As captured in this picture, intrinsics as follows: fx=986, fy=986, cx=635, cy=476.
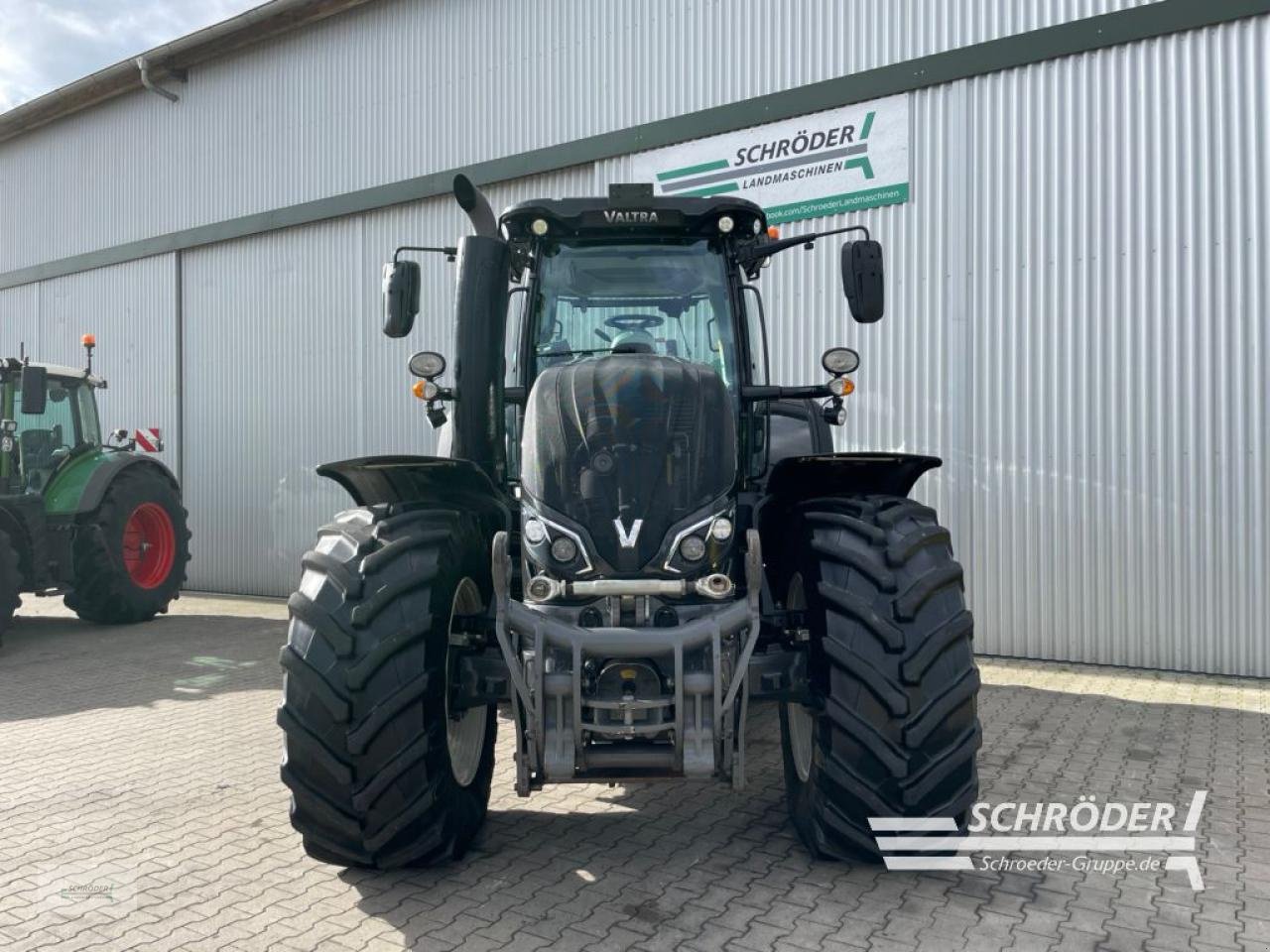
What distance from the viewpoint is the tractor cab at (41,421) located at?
933cm

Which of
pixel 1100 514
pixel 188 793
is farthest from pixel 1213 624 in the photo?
pixel 188 793

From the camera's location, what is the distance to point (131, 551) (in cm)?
1052

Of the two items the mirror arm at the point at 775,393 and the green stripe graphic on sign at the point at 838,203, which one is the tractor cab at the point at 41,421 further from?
the mirror arm at the point at 775,393

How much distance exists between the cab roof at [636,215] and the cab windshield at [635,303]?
93 mm

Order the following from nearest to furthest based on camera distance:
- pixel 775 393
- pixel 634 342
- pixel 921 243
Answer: pixel 775 393
pixel 634 342
pixel 921 243

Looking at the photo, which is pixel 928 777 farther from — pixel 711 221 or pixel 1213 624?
pixel 1213 624

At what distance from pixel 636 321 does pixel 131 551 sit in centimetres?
818

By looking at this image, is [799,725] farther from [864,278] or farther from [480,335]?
[480,335]

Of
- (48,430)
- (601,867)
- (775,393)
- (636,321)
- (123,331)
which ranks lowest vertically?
(601,867)

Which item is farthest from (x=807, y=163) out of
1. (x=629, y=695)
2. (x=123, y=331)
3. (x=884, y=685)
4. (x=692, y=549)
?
(x=123, y=331)

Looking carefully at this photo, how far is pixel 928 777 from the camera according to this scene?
11.2 ft

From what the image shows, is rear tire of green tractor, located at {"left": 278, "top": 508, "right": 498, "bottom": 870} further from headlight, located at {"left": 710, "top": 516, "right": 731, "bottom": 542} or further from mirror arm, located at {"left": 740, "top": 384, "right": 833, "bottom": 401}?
mirror arm, located at {"left": 740, "top": 384, "right": 833, "bottom": 401}

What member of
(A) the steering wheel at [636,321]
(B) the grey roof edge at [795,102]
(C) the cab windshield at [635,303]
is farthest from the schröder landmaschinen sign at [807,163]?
(A) the steering wheel at [636,321]

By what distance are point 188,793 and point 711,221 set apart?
3690mm
